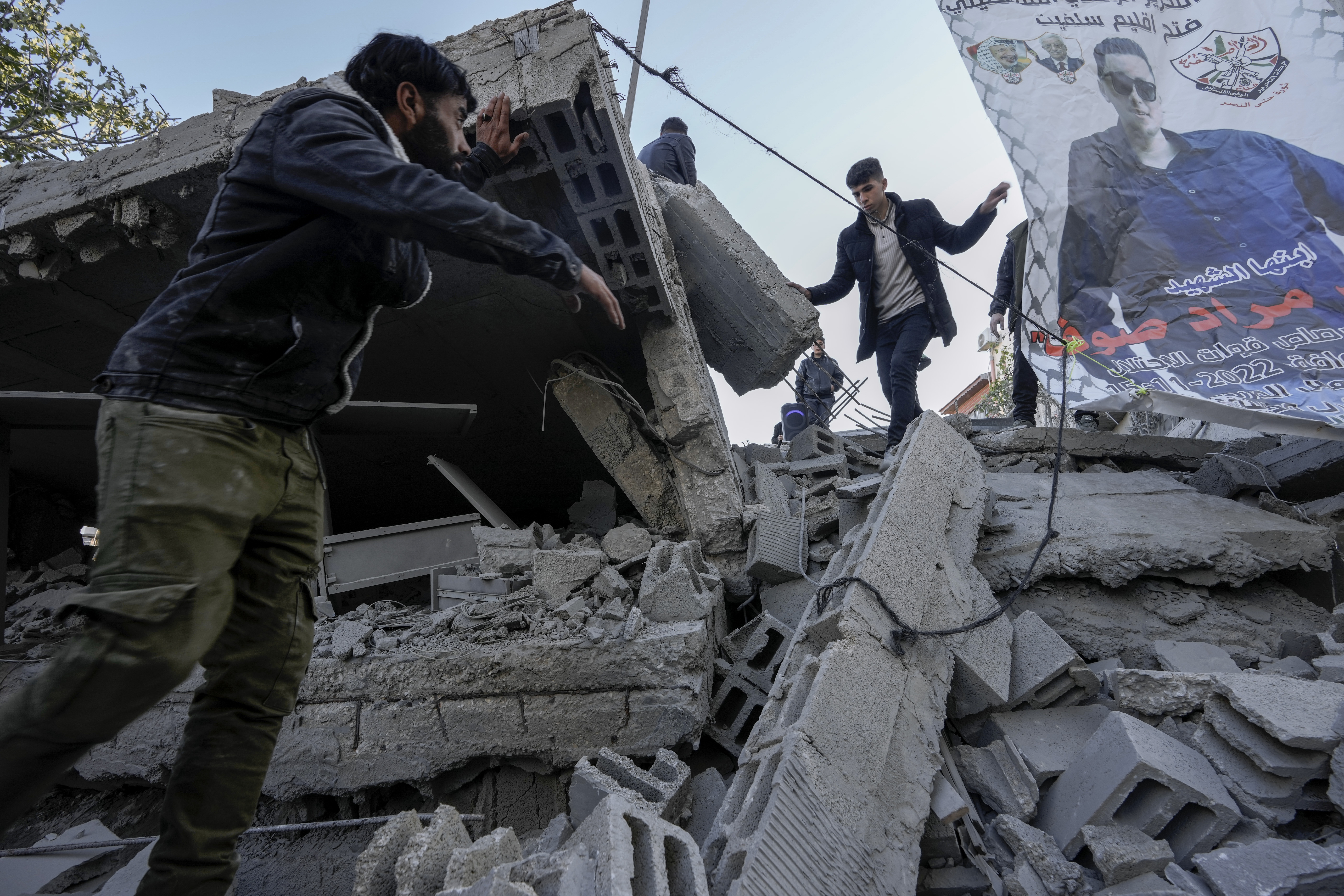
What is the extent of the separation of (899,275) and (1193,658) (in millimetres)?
3183

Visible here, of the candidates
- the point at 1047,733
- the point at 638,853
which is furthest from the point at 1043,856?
the point at 638,853

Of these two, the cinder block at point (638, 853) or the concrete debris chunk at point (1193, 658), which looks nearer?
the cinder block at point (638, 853)

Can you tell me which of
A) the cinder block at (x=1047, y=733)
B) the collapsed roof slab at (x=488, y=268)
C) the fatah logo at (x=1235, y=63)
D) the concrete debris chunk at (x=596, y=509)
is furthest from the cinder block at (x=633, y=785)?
the fatah logo at (x=1235, y=63)

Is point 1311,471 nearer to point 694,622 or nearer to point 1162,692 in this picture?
point 1162,692

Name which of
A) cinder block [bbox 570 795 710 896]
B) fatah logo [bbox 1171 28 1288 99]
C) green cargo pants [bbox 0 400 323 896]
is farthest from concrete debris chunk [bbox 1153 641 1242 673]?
fatah logo [bbox 1171 28 1288 99]

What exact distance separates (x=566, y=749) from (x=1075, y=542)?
246 cm

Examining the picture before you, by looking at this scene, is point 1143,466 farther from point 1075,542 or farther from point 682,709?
point 682,709

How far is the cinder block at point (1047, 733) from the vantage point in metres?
2.26

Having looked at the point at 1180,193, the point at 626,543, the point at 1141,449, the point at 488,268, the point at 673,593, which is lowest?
the point at 673,593

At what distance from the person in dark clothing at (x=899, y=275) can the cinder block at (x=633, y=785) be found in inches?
121

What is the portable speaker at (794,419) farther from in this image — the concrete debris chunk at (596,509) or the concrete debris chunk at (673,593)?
the concrete debris chunk at (673,593)

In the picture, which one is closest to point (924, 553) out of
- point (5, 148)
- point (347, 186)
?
point (347, 186)

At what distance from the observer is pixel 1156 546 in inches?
128

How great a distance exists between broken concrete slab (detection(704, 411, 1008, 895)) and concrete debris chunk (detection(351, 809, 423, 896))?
0.77 meters
